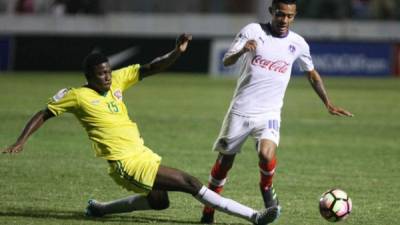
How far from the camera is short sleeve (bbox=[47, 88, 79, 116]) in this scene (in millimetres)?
8797

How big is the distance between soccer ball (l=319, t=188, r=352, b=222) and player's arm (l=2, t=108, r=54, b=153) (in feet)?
8.69

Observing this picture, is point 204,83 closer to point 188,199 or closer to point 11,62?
point 11,62

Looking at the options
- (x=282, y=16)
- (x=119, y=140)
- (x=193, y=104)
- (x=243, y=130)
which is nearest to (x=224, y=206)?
(x=243, y=130)

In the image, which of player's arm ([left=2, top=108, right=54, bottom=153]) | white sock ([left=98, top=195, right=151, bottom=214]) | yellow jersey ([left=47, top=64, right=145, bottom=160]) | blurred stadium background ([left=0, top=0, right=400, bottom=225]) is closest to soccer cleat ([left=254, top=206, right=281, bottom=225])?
blurred stadium background ([left=0, top=0, right=400, bottom=225])

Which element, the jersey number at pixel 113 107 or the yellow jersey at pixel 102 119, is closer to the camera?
the yellow jersey at pixel 102 119

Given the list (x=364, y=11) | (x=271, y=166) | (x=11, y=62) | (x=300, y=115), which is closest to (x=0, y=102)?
(x=300, y=115)

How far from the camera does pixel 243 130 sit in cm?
927

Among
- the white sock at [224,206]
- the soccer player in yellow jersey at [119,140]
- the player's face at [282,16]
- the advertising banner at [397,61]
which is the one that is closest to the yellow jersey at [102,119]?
the soccer player in yellow jersey at [119,140]

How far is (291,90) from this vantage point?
29.1 meters

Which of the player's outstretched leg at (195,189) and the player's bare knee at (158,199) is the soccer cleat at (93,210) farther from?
the player's outstretched leg at (195,189)

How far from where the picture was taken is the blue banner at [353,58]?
115 ft

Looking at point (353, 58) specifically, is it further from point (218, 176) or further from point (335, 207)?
point (335, 207)

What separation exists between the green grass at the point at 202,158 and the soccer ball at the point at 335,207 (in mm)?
406

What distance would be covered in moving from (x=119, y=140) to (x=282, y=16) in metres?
1.92
